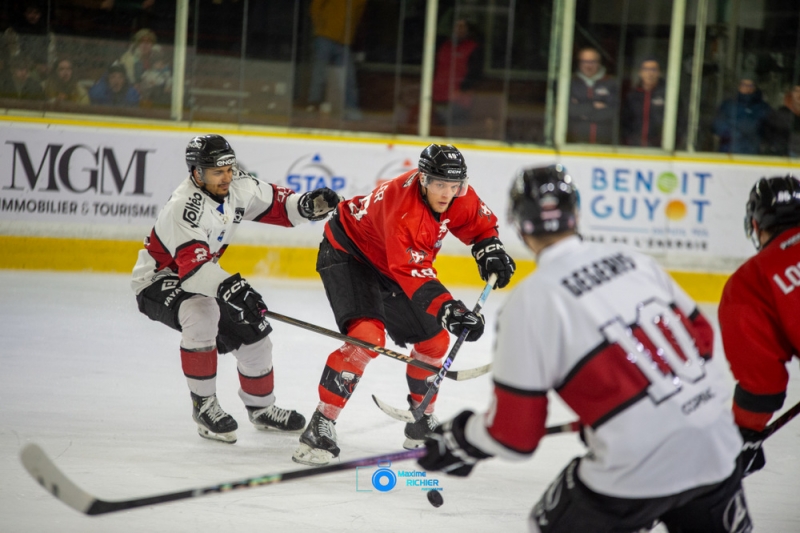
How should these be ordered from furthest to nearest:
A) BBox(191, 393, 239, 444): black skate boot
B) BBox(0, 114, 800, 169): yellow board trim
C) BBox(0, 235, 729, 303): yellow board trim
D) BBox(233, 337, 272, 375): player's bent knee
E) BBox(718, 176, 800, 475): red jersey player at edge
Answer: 1. BBox(0, 114, 800, 169): yellow board trim
2. BBox(0, 235, 729, 303): yellow board trim
3. BBox(233, 337, 272, 375): player's bent knee
4. BBox(191, 393, 239, 444): black skate boot
5. BBox(718, 176, 800, 475): red jersey player at edge

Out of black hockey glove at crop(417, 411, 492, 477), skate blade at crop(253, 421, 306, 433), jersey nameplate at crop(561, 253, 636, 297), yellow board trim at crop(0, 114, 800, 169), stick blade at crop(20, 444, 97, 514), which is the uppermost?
yellow board trim at crop(0, 114, 800, 169)

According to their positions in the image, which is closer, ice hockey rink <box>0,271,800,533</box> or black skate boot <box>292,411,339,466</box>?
ice hockey rink <box>0,271,800,533</box>

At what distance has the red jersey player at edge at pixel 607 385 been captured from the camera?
1.40m

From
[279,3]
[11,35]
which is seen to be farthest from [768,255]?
[11,35]

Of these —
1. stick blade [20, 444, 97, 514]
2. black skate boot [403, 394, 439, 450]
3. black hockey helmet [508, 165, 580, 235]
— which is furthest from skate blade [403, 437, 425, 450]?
black hockey helmet [508, 165, 580, 235]

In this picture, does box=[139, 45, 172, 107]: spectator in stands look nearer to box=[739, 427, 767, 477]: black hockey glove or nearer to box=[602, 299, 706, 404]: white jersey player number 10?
box=[739, 427, 767, 477]: black hockey glove

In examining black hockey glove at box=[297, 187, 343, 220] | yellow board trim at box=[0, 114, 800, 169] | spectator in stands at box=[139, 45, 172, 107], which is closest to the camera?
black hockey glove at box=[297, 187, 343, 220]

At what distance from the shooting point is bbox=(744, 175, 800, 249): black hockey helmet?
2057mm

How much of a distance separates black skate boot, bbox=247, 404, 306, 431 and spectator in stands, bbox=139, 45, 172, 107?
376 centimetres

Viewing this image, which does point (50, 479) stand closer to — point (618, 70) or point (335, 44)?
point (335, 44)

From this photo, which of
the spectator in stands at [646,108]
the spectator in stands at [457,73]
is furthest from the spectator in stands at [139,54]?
the spectator in stands at [646,108]

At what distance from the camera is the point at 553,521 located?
1542 mm

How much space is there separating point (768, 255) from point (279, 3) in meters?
5.44

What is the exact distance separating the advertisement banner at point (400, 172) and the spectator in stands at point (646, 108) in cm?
42
